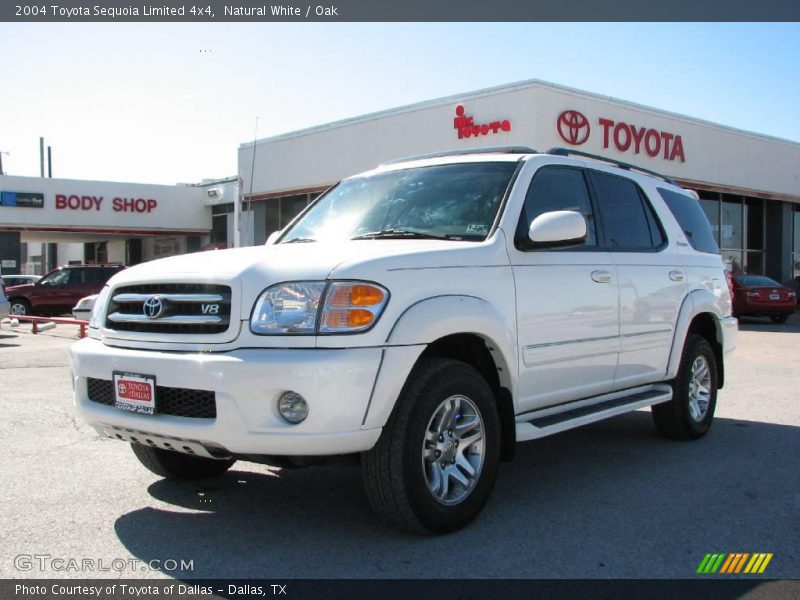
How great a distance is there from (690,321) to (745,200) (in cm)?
2507

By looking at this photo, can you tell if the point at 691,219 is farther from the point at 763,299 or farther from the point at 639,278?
the point at 763,299

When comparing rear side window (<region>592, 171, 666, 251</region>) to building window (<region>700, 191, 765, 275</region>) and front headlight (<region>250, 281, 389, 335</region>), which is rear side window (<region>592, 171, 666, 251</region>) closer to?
front headlight (<region>250, 281, 389, 335</region>)

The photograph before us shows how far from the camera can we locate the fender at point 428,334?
3385mm

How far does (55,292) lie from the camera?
74.0 ft

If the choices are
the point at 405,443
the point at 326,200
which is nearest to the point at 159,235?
the point at 326,200

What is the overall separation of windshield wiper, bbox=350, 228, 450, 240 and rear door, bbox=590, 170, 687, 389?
150 centimetres

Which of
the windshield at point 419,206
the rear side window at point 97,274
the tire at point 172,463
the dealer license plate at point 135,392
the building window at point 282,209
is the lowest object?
the tire at point 172,463

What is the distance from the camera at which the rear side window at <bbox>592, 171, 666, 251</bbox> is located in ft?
17.3

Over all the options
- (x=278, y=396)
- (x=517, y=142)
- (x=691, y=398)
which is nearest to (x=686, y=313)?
(x=691, y=398)

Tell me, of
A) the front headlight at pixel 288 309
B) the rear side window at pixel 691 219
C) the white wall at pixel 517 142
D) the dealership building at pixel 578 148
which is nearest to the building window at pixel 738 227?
the dealership building at pixel 578 148

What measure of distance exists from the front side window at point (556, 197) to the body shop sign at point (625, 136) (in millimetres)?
14495

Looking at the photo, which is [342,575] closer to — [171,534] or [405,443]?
[405,443]

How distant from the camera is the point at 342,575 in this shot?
324cm

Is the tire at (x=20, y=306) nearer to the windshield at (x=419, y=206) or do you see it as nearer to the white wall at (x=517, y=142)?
the white wall at (x=517, y=142)
